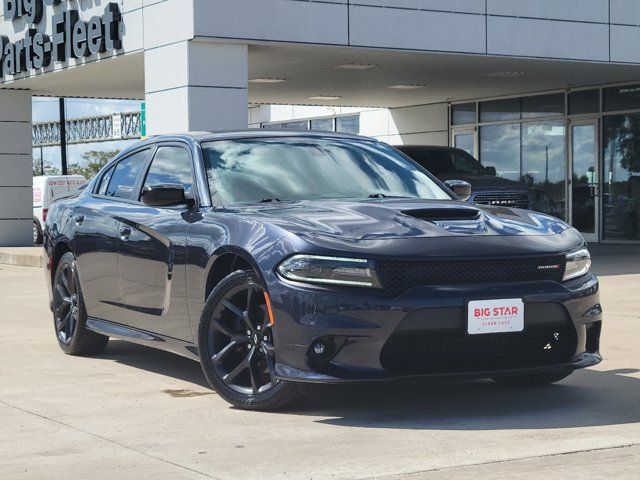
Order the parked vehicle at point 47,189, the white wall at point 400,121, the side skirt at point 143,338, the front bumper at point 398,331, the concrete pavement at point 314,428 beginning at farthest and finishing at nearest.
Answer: the parked vehicle at point 47,189 → the white wall at point 400,121 → the side skirt at point 143,338 → the front bumper at point 398,331 → the concrete pavement at point 314,428

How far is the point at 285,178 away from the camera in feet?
23.4

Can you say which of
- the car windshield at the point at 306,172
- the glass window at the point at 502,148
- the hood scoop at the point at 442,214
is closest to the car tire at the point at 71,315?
the car windshield at the point at 306,172

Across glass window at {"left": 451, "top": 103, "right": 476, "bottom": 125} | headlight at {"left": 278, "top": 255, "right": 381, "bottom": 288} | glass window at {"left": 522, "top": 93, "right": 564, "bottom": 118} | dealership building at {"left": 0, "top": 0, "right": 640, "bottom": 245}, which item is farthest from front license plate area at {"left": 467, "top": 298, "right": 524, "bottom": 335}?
glass window at {"left": 451, "top": 103, "right": 476, "bottom": 125}

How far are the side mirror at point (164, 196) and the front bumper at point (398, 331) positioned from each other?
130 cm

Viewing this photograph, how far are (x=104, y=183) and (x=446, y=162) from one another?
12.1 metres

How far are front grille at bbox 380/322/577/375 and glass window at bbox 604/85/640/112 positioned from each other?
18.4 m

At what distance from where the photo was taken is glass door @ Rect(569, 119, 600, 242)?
81.0ft

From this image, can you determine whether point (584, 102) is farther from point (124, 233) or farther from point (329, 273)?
point (329, 273)

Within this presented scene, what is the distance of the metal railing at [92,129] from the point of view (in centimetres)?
7181

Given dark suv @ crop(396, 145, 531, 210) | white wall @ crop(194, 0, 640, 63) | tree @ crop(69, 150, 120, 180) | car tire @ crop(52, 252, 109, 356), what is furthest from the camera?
tree @ crop(69, 150, 120, 180)

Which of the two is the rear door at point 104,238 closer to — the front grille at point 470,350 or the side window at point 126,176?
the side window at point 126,176

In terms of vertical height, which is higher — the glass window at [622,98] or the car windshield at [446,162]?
the glass window at [622,98]

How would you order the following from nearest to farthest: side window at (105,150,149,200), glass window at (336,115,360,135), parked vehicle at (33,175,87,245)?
side window at (105,150,149,200)
glass window at (336,115,360,135)
parked vehicle at (33,175,87,245)

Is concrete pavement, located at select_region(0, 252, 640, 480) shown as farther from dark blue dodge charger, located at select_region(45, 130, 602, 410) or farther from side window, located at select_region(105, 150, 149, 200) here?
side window, located at select_region(105, 150, 149, 200)
